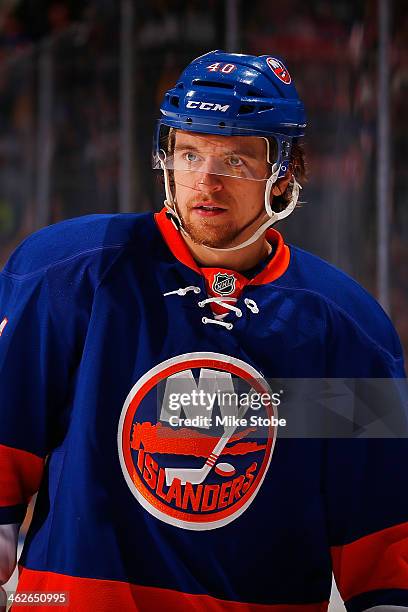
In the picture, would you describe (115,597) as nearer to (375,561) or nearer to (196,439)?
(196,439)

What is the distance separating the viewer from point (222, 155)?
1659mm

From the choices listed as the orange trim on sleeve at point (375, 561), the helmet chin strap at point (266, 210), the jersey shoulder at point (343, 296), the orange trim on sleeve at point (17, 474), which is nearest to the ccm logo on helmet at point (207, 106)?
the helmet chin strap at point (266, 210)

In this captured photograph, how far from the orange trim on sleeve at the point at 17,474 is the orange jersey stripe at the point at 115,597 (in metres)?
0.11

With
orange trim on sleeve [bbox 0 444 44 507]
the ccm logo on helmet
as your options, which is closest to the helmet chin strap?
the ccm logo on helmet

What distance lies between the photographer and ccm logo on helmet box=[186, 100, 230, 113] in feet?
5.40

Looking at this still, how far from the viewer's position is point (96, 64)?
13.2 ft

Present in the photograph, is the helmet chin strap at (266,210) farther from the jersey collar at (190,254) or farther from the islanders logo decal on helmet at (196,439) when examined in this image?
the islanders logo decal on helmet at (196,439)

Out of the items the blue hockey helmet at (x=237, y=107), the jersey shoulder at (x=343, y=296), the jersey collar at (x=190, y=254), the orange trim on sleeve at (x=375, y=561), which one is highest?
the blue hockey helmet at (x=237, y=107)

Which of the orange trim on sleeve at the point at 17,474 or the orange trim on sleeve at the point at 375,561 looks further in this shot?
the orange trim on sleeve at the point at 375,561

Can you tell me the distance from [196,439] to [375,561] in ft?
1.12

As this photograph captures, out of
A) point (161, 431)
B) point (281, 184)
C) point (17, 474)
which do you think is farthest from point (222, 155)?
point (17, 474)

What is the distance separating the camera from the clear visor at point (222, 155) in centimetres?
166

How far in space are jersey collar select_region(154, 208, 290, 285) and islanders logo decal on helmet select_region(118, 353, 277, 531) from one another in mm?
135

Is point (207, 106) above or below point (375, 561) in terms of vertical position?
above
